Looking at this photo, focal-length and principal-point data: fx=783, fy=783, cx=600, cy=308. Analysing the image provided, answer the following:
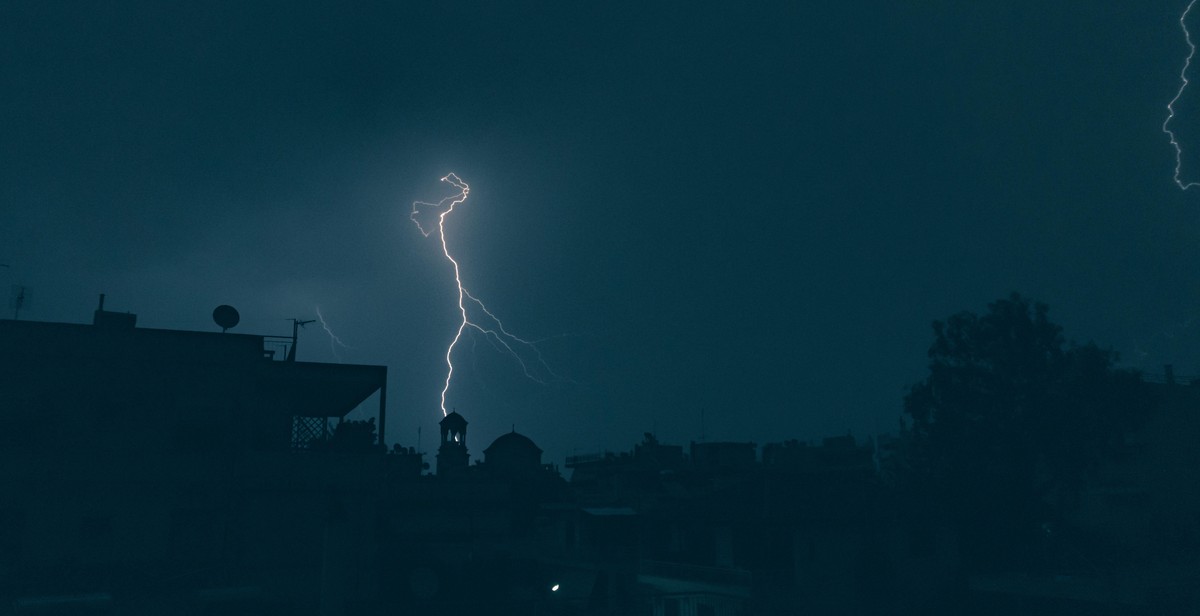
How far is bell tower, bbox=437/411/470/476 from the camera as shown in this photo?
52625 mm

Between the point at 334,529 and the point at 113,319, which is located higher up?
the point at 113,319

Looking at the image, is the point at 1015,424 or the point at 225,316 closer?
the point at 225,316

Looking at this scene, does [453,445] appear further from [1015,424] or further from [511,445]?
[1015,424]

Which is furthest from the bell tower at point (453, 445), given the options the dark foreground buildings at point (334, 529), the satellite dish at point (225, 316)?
the satellite dish at point (225, 316)

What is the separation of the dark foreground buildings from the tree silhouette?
2.18 m

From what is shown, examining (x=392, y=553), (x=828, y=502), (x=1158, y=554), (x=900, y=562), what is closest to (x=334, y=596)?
(x=392, y=553)

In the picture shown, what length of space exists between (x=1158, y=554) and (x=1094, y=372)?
8585mm

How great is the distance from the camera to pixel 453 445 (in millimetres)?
53250

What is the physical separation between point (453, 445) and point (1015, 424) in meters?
34.4

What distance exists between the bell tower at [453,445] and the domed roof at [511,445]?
2342mm

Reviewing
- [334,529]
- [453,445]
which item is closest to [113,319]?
[334,529]

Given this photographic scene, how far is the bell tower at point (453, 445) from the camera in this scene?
52.6m

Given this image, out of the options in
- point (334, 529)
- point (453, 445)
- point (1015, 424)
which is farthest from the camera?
point (453, 445)

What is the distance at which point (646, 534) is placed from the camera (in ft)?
103
